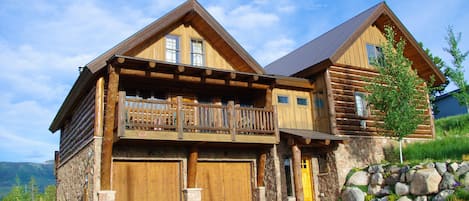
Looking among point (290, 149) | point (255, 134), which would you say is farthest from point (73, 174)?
point (290, 149)

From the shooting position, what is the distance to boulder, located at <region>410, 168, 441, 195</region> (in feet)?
47.0

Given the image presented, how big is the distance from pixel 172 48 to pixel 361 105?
9156 millimetres

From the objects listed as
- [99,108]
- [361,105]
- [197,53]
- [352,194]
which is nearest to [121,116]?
[99,108]

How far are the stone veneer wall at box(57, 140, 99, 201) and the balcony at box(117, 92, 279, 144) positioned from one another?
1.87m

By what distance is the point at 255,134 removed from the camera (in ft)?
53.5

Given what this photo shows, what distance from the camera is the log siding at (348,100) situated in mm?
18641

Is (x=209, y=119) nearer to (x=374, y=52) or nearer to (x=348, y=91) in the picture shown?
(x=348, y=91)

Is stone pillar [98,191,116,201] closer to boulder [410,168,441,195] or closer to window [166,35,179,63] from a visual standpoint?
window [166,35,179,63]

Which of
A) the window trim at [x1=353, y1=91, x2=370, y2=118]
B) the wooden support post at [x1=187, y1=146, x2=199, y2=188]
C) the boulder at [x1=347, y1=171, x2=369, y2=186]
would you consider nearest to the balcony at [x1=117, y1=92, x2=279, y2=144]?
the wooden support post at [x1=187, y1=146, x2=199, y2=188]

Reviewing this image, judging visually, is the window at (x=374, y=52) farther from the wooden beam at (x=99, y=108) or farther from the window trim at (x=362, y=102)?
the wooden beam at (x=99, y=108)

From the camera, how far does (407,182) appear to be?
15359mm

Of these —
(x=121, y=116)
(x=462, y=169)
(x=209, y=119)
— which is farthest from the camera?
(x=209, y=119)

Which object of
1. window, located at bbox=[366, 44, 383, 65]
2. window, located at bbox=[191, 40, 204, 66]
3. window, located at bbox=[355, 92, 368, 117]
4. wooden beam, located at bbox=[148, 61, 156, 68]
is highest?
window, located at bbox=[366, 44, 383, 65]

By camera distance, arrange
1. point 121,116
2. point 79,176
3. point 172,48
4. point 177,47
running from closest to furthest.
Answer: point 121,116
point 79,176
point 172,48
point 177,47
